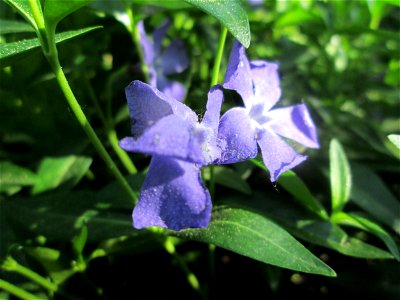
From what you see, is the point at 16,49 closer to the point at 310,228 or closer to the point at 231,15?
the point at 231,15

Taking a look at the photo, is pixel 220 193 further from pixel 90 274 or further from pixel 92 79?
pixel 92 79

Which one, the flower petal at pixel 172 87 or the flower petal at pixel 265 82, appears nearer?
the flower petal at pixel 265 82

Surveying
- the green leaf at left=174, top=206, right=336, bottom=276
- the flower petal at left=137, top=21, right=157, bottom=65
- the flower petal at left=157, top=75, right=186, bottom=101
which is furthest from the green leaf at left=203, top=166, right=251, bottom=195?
the flower petal at left=137, top=21, right=157, bottom=65

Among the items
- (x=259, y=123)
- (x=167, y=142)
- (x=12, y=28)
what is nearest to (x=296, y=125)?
(x=259, y=123)

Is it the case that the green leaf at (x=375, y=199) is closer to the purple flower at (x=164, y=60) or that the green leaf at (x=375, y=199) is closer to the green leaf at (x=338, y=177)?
the green leaf at (x=338, y=177)

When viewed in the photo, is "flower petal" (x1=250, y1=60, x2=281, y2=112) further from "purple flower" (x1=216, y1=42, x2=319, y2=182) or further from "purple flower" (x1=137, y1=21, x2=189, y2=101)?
"purple flower" (x1=137, y1=21, x2=189, y2=101)

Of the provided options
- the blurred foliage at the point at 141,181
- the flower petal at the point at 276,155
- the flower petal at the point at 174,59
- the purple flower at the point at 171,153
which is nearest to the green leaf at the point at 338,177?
the blurred foliage at the point at 141,181
